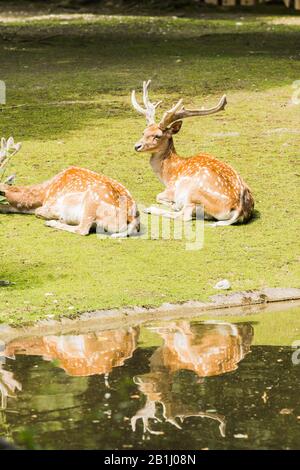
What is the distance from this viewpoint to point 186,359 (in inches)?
338

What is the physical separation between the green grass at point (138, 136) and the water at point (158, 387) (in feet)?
1.88

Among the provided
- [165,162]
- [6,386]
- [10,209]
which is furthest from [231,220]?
[6,386]

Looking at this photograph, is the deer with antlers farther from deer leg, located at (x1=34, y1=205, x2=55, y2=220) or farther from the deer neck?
the deer neck

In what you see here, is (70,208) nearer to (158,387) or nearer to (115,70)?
(158,387)

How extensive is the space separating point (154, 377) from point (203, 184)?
139 inches

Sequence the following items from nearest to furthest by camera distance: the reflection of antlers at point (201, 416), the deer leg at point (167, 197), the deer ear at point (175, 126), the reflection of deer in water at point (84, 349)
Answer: the reflection of antlers at point (201, 416), the reflection of deer in water at point (84, 349), the deer leg at point (167, 197), the deer ear at point (175, 126)

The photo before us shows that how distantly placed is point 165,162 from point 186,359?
3.74 meters

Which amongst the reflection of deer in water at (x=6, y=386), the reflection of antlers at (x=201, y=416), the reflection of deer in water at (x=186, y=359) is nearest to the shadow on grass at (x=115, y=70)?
the reflection of deer in water at (x=186, y=359)

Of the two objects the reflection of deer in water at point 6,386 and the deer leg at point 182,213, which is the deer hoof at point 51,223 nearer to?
the deer leg at point 182,213

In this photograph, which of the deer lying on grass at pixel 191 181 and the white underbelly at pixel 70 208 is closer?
the white underbelly at pixel 70 208

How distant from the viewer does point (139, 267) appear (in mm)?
10344

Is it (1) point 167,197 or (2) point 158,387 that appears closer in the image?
(2) point 158,387

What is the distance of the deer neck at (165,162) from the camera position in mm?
12023

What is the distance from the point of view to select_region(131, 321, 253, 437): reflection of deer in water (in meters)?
7.54
